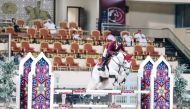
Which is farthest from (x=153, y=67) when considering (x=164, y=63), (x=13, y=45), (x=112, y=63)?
(x=13, y=45)

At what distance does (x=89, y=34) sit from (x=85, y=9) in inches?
80.7

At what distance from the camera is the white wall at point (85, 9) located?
2632cm

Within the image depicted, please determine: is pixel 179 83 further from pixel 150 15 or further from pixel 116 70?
pixel 150 15

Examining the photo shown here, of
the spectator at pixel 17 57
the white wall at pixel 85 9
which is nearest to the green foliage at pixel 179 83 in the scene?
the spectator at pixel 17 57

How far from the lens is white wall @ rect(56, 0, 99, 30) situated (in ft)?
86.4

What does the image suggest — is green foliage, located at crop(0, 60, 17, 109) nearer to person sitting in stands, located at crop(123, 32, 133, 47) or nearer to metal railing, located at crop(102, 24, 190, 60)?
person sitting in stands, located at crop(123, 32, 133, 47)

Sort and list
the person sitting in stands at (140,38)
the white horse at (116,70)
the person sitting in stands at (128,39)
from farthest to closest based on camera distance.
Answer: the person sitting in stands at (140,38)
the person sitting in stands at (128,39)
the white horse at (116,70)

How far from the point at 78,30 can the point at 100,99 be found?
34.8ft

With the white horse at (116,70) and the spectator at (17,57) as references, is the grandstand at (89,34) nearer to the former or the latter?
the spectator at (17,57)

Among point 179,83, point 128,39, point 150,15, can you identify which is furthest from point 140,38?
point 179,83

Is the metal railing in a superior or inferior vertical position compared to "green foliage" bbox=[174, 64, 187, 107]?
superior

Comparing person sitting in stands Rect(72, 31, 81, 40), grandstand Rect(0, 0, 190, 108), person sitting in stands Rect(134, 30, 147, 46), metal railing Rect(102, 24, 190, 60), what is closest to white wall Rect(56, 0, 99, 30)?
grandstand Rect(0, 0, 190, 108)

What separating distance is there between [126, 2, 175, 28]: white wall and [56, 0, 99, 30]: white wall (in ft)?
5.52

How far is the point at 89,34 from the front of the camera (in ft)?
83.4
